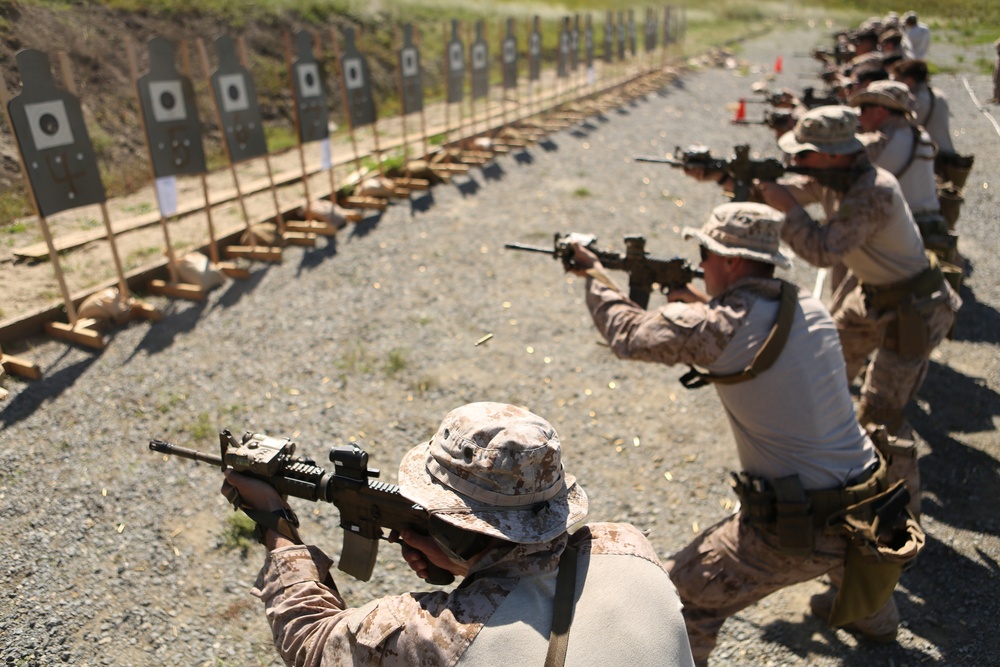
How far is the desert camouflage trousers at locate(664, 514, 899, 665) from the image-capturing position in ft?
9.66

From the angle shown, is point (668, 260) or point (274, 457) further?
point (668, 260)

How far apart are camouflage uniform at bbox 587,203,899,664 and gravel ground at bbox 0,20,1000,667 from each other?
23.0 inches

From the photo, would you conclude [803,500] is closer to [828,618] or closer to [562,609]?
[828,618]

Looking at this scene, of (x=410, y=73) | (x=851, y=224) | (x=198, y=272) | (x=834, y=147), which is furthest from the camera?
(x=410, y=73)

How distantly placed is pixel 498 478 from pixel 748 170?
3782 millimetres

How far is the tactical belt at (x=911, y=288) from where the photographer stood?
4.33 metres

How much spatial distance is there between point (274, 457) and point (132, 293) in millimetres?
4881

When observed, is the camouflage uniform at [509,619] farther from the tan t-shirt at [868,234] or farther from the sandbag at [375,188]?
the sandbag at [375,188]

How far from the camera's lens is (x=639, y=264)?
374 cm

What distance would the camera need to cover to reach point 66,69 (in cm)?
550

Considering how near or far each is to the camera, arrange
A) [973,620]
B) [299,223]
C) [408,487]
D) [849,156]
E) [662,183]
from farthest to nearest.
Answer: [662,183], [299,223], [849,156], [973,620], [408,487]

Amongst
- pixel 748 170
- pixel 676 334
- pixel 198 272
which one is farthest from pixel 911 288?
pixel 198 272

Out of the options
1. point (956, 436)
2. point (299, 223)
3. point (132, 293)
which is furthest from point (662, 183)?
point (132, 293)

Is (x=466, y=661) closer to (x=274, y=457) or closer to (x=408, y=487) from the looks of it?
(x=408, y=487)
